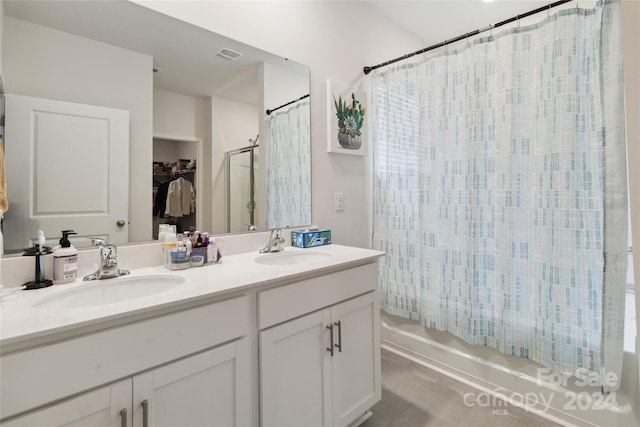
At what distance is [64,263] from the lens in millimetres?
1017

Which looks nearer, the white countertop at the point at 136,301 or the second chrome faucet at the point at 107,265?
the white countertop at the point at 136,301

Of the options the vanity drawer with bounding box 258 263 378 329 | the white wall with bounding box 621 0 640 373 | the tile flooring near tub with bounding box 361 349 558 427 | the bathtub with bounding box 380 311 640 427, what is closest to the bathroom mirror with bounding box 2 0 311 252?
the vanity drawer with bounding box 258 263 378 329

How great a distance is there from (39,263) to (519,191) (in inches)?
81.5

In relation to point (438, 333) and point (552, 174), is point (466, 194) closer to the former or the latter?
point (552, 174)

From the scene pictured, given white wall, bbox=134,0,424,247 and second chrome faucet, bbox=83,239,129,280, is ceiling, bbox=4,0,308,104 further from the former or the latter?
second chrome faucet, bbox=83,239,129,280

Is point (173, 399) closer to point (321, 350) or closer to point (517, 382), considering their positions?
point (321, 350)

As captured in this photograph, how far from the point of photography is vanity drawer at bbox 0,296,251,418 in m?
0.65

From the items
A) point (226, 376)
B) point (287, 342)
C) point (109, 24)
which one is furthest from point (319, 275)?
point (109, 24)

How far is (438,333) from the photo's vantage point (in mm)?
1973

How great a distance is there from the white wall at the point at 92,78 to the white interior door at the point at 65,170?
0.11ft

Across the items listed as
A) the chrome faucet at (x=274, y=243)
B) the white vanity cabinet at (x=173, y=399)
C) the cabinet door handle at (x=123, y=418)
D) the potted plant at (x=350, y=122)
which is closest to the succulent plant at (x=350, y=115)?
the potted plant at (x=350, y=122)

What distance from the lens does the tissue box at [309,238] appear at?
5.57 feet

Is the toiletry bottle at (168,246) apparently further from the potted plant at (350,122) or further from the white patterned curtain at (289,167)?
the potted plant at (350,122)

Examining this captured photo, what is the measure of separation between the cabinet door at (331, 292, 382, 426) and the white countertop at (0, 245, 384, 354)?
229 mm
